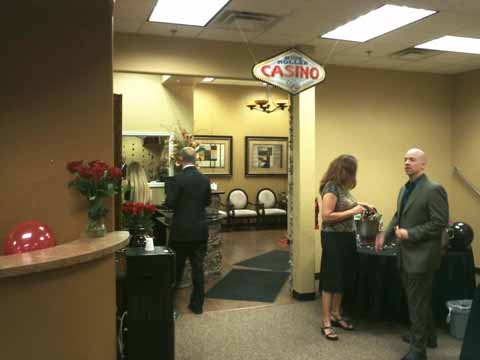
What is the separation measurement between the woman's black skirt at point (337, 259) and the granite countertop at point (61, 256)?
6.03ft

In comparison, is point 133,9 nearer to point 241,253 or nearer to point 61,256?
point 61,256

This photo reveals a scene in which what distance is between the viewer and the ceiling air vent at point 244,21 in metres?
4.25

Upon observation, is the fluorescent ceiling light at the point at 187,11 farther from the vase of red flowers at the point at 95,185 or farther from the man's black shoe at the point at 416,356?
the man's black shoe at the point at 416,356

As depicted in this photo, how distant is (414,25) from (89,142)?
3231 mm

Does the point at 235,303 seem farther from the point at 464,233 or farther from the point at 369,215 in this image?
the point at 464,233

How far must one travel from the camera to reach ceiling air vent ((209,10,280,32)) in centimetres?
425

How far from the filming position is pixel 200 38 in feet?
16.2

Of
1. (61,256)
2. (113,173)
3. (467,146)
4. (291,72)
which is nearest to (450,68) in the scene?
(467,146)

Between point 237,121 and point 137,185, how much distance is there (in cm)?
624

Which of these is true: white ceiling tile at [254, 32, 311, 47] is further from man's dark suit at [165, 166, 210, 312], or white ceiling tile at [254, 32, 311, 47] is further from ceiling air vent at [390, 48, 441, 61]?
man's dark suit at [165, 166, 210, 312]

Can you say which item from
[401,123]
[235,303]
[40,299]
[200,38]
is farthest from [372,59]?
[40,299]

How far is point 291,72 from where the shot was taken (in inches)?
184

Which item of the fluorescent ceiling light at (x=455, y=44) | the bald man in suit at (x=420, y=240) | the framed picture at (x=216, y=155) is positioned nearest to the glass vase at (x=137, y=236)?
the bald man in suit at (x=420, y=240)

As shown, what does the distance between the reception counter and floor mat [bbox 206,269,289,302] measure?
2.54 m
